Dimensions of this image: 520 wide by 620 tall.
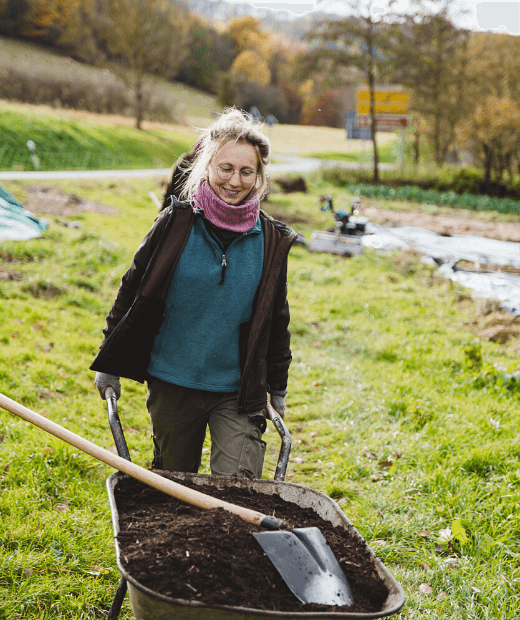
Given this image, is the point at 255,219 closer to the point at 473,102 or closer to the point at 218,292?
the point at 218,292

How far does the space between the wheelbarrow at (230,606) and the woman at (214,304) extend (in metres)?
0.30

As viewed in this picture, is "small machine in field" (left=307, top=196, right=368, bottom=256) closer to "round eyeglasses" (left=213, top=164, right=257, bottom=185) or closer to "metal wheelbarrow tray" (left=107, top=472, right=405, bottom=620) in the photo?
"round eyeglasses" (left=213, top=164, right=257, bottom=185)

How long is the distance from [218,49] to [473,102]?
45.3m

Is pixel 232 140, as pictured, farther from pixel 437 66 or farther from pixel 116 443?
pixel 437 66

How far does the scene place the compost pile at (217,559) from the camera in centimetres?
153

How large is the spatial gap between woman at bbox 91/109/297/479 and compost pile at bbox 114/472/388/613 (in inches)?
25.4

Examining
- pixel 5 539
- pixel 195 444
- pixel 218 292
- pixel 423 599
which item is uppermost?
pixel 218 292

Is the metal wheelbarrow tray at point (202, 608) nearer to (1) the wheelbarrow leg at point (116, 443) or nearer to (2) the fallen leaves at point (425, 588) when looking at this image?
(1) the wheelbarrow leg at point (116, 443)

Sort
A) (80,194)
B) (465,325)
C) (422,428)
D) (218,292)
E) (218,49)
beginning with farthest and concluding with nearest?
(218,49), (80,194), (465,325), (422,428), (218,292)

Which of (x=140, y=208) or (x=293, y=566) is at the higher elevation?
(x=140, y=208)

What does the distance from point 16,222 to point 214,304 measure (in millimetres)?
7548

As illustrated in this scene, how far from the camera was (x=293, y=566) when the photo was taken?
163 centimetres

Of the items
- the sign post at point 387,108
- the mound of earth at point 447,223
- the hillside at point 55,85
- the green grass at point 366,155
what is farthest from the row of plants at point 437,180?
the hillside at point 55,85

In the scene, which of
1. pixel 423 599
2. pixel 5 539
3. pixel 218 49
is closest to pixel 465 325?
pixel 423 599
